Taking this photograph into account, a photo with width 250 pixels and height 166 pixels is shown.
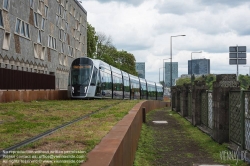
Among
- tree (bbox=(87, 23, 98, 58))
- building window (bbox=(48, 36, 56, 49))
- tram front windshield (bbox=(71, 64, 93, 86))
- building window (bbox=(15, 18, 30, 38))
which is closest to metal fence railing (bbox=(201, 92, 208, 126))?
tram front windshield (bbox=(71, 64, 93, 86))

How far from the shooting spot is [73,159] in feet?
14.4

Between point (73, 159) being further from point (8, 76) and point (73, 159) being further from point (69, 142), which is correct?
point (8, 76)

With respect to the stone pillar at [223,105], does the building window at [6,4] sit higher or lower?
higher

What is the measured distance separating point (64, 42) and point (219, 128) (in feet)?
143

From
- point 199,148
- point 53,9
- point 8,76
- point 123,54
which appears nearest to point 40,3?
point 53,9

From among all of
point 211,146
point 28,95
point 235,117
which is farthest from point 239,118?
point 28,95

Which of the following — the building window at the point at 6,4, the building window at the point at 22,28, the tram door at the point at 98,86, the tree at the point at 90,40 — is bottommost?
the tram door at the point at 98,86

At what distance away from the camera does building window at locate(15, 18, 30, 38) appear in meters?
33.2

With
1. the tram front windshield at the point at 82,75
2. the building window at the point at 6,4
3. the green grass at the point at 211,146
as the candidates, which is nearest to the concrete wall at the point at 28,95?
the tram front windshield at the point at 82,75

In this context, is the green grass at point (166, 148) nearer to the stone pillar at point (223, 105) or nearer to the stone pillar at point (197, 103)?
the stone pillar at point (223, 105)

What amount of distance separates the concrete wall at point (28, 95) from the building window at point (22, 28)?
702 centimetres

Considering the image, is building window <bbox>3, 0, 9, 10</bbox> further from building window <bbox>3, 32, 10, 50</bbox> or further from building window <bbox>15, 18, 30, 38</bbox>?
building window <bbox>15, 18, 30, 38</bbox>

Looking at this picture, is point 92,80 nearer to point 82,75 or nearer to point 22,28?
point 82,75

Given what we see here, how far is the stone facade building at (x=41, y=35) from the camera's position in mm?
31016
